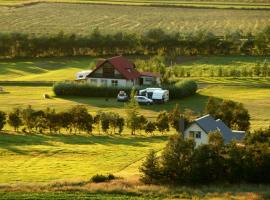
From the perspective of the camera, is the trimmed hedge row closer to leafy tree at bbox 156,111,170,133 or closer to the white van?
the white van

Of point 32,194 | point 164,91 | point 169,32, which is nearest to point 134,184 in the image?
point 32,194

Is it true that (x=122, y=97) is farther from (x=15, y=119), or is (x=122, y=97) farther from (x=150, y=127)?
(x=15, y=119)

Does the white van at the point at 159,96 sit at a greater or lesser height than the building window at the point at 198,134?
greater

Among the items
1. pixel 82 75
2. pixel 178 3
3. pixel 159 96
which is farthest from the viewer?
pixel 178 3

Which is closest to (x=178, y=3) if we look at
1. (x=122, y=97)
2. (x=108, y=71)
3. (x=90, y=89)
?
(x=108, y=71)

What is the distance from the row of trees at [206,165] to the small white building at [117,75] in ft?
104

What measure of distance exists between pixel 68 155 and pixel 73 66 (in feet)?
126

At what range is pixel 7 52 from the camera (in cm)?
8875

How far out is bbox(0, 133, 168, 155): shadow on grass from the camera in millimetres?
48500

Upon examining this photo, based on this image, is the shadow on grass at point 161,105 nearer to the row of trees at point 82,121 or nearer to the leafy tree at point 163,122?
the leafy tree at point 163,122

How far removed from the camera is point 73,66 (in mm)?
82938

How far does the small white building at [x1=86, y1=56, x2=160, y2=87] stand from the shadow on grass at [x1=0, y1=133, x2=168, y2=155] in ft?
62.0

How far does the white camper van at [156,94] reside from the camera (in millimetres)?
63469

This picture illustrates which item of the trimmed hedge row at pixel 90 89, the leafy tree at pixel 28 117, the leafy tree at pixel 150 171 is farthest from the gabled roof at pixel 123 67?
the leafy tree at pixel 150 171
